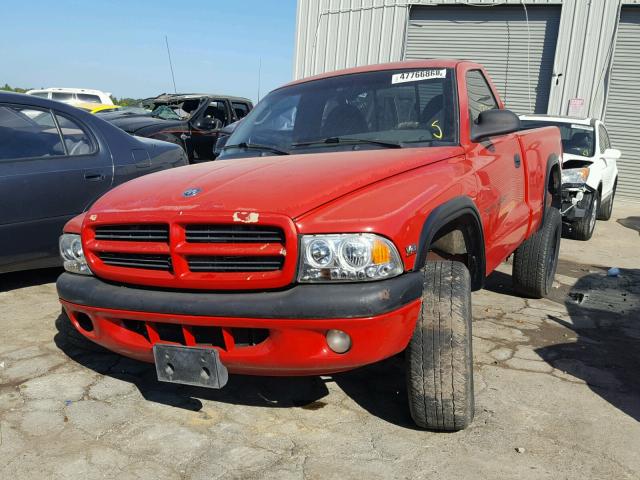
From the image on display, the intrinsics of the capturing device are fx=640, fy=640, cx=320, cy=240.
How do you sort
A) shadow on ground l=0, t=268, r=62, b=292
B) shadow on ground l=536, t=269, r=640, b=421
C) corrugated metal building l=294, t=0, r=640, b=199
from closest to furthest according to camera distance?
shadow on ground l=536, t=269, r=640, b=421 → shadow on ground l=0, t=268, r=62, b=292 → corrugated metal building l=294, t=0, r=640, b=199

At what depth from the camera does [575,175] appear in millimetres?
7840

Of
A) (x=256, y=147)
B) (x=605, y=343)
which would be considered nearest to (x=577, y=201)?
(x=605, y=343)

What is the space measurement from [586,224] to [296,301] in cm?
671

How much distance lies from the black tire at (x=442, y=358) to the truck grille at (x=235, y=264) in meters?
0.67

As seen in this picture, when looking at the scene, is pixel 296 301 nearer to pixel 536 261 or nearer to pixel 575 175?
pixel 536 261

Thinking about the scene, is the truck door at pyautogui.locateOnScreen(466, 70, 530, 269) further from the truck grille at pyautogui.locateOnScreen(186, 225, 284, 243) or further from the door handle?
the door handle

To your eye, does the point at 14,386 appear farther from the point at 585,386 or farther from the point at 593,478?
the point at 585,386

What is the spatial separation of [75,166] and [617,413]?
3.99 meters

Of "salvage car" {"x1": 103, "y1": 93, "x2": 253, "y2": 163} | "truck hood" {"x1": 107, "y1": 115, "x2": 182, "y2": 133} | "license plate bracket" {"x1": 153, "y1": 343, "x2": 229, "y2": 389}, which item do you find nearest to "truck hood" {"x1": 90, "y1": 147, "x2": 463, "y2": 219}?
"license plate bracket" {"x1": 153, "y1": 343, "x2": 229, "y2": 389}

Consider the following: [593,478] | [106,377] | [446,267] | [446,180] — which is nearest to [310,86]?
[446,180]

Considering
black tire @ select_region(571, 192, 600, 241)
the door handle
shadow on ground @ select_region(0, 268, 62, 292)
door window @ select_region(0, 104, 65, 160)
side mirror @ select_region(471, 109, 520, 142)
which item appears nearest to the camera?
side mirror @ select_region(471, 109, 520, 142)

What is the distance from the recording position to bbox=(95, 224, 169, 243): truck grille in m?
2.71

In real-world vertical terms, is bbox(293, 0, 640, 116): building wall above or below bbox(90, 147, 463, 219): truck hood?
above

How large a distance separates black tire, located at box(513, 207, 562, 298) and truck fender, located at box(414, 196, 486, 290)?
1.67 meters
